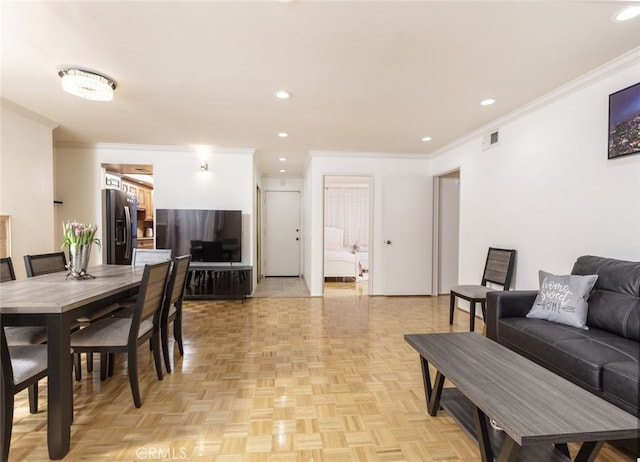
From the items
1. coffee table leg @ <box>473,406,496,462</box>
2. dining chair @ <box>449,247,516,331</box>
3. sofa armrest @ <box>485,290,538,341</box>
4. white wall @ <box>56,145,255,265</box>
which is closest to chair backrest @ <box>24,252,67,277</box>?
white wall @ <box>56,145,255,265</box>

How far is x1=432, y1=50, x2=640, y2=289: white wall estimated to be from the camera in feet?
7.34

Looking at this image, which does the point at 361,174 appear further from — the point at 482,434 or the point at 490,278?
the point at 482,434

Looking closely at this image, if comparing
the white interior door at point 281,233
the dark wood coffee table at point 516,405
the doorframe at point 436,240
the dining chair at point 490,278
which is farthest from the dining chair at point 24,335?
the white interior door at point 281,233

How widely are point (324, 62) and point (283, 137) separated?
2.03 metres

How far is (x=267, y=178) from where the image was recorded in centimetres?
718

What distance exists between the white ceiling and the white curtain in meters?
4.69

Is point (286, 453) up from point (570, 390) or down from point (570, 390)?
down

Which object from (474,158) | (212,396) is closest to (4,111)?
(212,396)

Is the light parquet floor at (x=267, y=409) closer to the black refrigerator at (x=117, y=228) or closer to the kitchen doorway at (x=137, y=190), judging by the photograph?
the black refrigerator at (x=117, y=228)

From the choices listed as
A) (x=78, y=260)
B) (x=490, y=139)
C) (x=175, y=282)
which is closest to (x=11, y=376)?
(x=78, y=260)

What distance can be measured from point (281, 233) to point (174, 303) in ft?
14.8

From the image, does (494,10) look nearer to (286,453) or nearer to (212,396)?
(286,453)

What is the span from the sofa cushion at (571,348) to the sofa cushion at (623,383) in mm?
28

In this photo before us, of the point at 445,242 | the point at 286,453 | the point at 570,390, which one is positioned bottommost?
the point at 286,453
